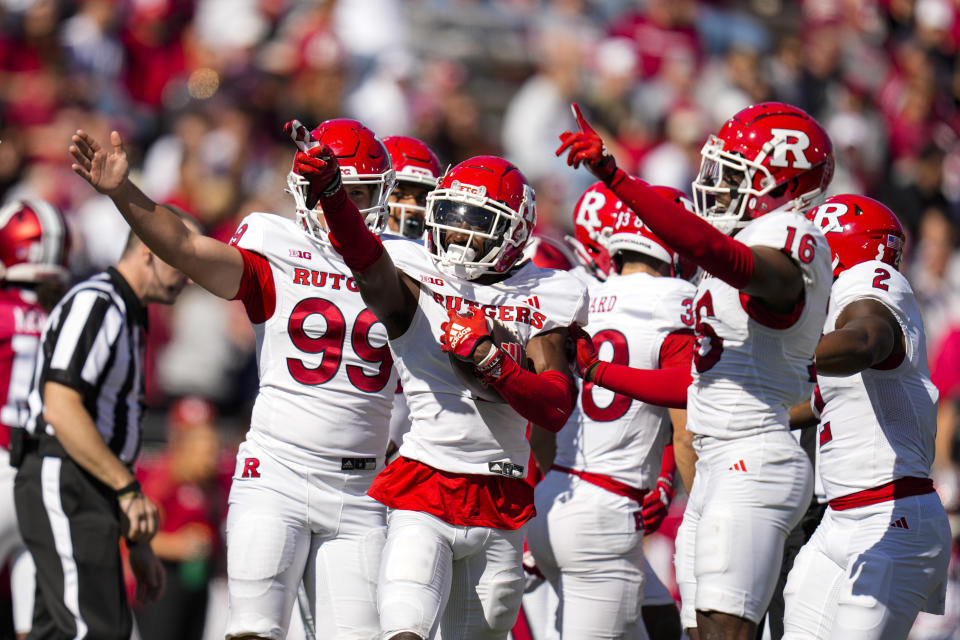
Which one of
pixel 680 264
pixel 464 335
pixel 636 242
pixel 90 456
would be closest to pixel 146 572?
pixel 90 456

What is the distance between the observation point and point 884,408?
4766mm

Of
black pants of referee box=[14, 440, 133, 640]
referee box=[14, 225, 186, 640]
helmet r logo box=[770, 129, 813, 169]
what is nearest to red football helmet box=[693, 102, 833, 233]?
helmet r logo box=[770, 129, 813, 169]

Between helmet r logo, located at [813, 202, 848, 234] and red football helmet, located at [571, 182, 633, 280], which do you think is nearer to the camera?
helmet r logo, located at [813, 202, 848, 234]

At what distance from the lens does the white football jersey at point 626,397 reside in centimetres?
544

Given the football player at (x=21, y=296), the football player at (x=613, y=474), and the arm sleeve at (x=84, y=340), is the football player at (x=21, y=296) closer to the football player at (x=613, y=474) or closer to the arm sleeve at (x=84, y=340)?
the arm sleeve at (x=84, y=340)

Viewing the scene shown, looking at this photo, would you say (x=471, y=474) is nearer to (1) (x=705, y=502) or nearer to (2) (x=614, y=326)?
(1) (x=705, y=502)

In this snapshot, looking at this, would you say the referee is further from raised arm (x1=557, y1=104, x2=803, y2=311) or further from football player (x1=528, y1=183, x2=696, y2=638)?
raised arm (x1=557, y1=104, x2=803, y2=311)

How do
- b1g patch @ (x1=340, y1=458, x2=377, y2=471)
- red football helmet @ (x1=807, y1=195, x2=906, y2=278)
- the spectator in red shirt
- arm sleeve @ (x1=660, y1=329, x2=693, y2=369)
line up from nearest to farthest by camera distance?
b1g patch @ (x1=340, y1=458, x2=377, y2=471) → red football helmet @ (x1=807, y1=195, x2=906, y2=278) → arm sleeve @ (x1=660, y1=329, x2=693, y2=369) → the spectator in red shirt

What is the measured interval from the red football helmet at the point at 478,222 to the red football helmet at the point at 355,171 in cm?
36

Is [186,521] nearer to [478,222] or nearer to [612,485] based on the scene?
[612,485]

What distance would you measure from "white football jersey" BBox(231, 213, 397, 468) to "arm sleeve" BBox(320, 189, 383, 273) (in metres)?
0.57

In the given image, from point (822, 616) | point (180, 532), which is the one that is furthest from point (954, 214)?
point (822, 616)

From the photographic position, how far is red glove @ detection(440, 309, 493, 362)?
4.29m

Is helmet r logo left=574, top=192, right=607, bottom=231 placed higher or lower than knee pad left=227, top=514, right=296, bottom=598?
higher
